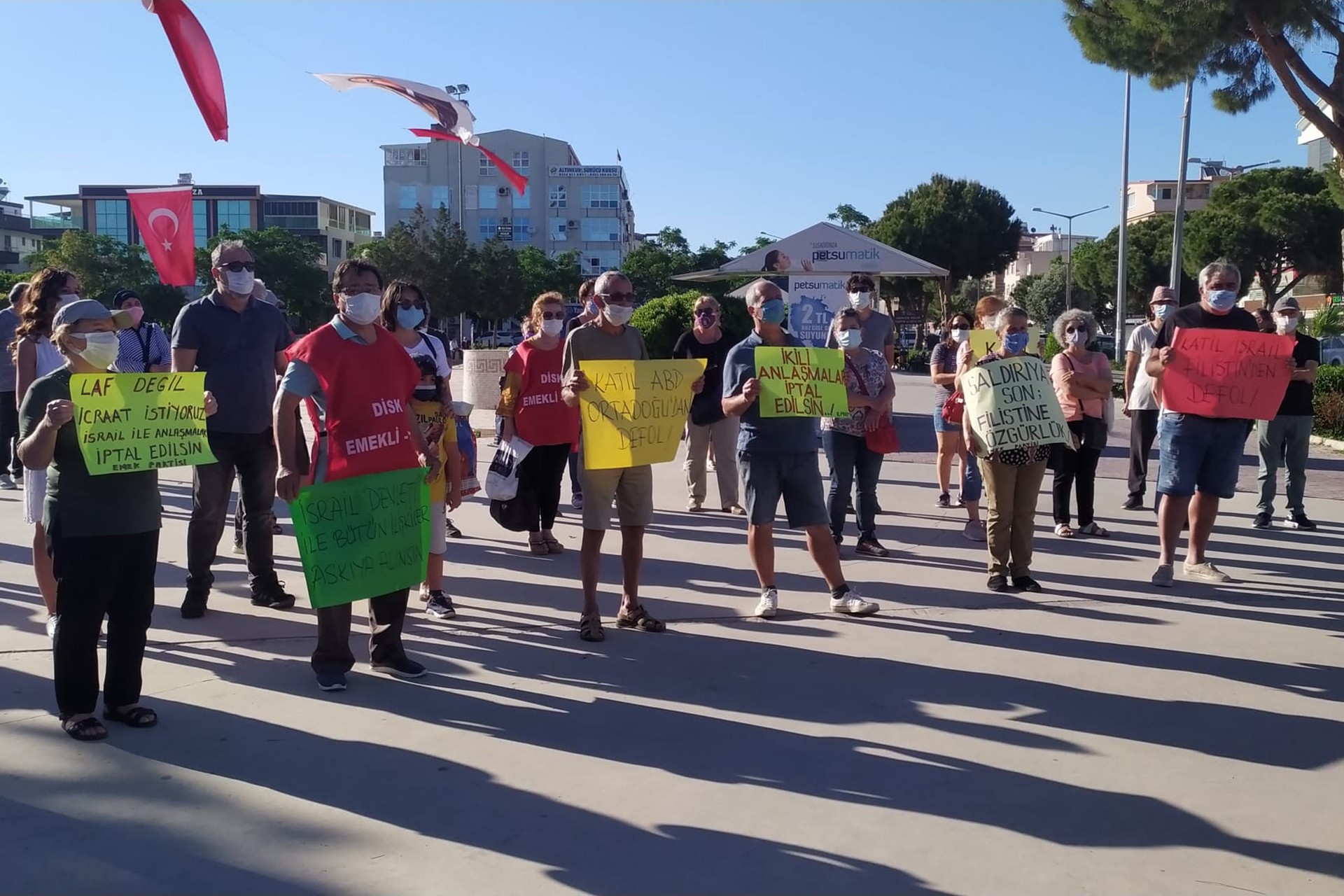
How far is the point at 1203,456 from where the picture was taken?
7340 mm

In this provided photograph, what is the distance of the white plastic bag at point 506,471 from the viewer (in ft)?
25.7

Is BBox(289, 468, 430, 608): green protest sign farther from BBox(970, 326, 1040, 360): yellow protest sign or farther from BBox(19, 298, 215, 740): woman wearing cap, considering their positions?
BBox(970, 326, 1040, 360): yellow protest sign

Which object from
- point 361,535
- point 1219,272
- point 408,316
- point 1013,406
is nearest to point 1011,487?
point 1013,406

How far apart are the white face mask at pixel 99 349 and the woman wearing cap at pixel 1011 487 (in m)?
4.90

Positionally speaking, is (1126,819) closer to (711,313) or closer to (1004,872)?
(1004,872)

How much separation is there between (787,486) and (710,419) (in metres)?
2.48

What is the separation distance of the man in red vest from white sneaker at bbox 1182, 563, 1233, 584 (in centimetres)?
523

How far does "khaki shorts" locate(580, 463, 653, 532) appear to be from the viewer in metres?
6.18

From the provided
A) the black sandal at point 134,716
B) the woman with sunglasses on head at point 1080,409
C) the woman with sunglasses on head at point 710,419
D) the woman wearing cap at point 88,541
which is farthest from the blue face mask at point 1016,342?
the black sandal at point 134,716

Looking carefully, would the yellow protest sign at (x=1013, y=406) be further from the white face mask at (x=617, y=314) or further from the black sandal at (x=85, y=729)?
the black sandal at (x=85, y=729)

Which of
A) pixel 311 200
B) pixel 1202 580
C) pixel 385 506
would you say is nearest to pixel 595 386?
pixel 385 506

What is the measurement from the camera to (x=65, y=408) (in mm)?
4406

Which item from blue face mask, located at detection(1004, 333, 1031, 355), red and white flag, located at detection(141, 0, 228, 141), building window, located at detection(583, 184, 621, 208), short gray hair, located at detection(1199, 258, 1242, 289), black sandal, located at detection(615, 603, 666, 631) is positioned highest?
building window, located at detection(583, 184, 621, 208)

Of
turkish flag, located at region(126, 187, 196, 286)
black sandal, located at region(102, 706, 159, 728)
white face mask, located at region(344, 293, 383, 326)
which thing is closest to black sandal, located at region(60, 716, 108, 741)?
black sandal, located at region(102, 706, 159, 728)
